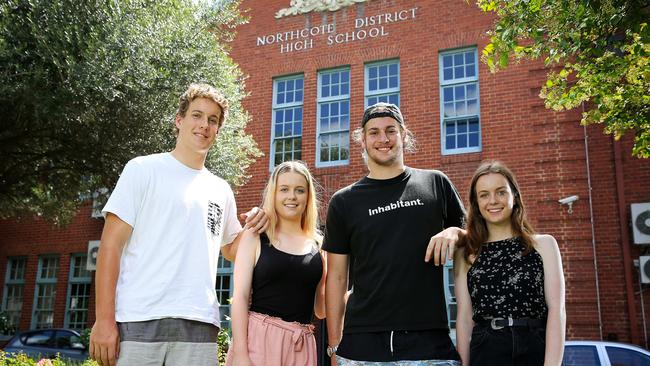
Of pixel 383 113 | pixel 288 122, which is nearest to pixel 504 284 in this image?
pixel 383 113

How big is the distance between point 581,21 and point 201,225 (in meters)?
4.86

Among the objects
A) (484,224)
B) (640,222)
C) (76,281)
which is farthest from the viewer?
(76,281)

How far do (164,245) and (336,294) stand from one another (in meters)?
0.97

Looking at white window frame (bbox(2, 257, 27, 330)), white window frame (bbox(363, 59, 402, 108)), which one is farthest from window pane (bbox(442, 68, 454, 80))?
white window frame (bbox(2, 257, 27, 330))

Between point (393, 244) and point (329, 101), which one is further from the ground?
A: point (329, 101)

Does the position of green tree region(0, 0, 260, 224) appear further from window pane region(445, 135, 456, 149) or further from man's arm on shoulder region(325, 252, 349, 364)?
man's arm on shoulder region(325, 252, 349, 364)

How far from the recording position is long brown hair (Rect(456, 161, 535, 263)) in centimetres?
328

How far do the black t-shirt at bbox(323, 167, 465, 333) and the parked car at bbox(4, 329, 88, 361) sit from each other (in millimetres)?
12045

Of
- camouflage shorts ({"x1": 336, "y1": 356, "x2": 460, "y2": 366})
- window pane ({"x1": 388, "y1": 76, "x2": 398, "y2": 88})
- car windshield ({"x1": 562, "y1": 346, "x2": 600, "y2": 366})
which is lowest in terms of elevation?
car windshield ({"x1": 562, "y1": 346, "x2": 600, "y2": 366})

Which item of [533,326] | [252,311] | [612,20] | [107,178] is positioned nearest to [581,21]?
[612,20]

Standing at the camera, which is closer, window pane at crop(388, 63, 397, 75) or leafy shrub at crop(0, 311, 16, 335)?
window pane at crop(388, 63, 397, 75)

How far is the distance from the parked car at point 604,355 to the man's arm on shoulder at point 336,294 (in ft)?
19.7

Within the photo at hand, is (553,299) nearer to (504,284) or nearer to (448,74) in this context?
(504,284)

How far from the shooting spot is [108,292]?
293cm
